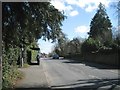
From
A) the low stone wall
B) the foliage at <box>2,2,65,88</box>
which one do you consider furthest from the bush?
the foliage at <box>2,2,65,88</box>

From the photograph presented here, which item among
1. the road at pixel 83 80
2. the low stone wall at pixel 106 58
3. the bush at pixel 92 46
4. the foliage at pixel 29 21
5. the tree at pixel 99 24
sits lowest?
the road at pixel 83 80

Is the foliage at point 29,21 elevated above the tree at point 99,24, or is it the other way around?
the tree at point 99,24

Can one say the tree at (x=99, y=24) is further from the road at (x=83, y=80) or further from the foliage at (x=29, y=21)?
the foliage at (x=29, y=21)

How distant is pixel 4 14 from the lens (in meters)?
18.1

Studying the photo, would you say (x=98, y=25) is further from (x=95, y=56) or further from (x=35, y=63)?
(x=35, y=63)

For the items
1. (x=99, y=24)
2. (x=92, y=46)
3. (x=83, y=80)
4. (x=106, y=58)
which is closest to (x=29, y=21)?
(x=83, y=80)

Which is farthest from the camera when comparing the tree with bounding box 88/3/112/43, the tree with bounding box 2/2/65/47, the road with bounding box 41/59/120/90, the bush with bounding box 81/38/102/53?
the tree with bounding box 88/3/112/43

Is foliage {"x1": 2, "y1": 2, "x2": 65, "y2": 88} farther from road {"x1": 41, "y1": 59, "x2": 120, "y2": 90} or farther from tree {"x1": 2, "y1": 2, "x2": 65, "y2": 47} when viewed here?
road {"x1": 41, "y1": 59, "x2": 120, "y2": 90}

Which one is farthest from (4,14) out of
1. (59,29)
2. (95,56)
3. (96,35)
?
(96,35)

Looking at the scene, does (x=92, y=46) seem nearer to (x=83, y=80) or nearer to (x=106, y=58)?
(x=106, y=58)

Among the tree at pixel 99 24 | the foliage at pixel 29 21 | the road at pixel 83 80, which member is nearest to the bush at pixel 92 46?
the tree at pixel 99 24

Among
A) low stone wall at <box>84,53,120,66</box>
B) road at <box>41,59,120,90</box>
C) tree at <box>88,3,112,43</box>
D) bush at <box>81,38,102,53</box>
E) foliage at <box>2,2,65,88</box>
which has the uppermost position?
tree at <box>88,3,112,43</box>

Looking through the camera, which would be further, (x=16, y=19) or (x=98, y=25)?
(x=98, y=25)

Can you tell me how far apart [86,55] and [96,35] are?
36.4 m
